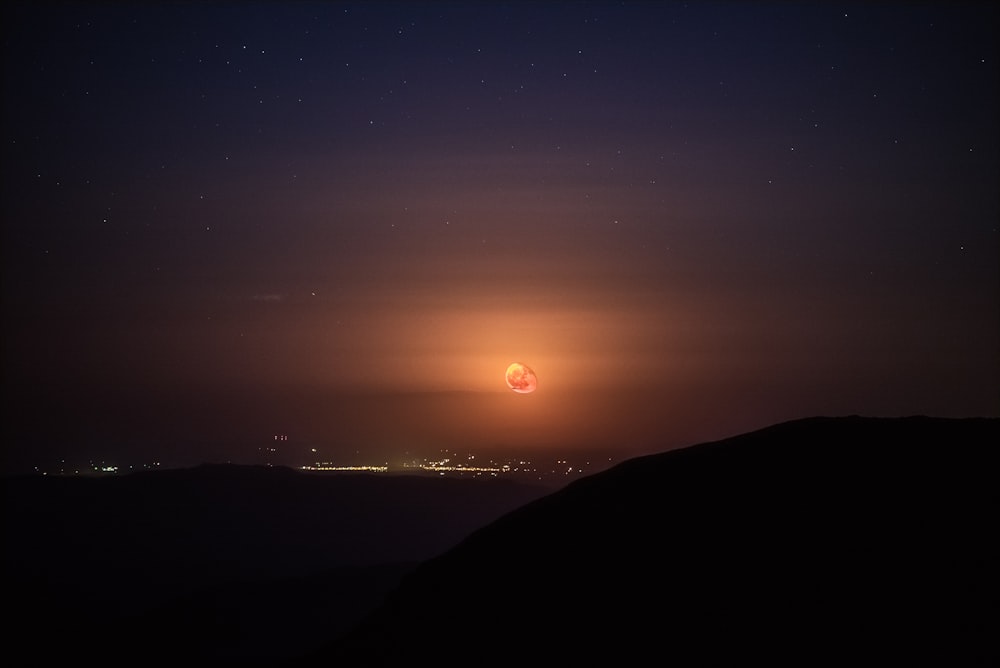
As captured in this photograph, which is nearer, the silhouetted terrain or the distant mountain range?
the distant mountain range

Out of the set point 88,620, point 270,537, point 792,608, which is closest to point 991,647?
point 792,608

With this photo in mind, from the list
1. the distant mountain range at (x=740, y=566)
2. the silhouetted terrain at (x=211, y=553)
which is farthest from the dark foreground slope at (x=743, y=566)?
the silhouetted terrain at (x=211, y=553)

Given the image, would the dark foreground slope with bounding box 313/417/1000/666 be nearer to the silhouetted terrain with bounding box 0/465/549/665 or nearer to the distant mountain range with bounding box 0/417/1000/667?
the distant mountain range with bounding box 0/417/1000/667

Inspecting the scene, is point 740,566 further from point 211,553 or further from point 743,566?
point 211,553

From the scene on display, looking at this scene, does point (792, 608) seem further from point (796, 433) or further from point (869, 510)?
point (796, 433)

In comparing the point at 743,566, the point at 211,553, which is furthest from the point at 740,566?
the point at 211,553

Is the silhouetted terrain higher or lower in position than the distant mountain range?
higher

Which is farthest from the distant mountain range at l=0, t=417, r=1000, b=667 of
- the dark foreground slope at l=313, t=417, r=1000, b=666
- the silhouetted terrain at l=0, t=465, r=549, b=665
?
the silhouetted terrain at l=0, t=465, r=549, b=665
